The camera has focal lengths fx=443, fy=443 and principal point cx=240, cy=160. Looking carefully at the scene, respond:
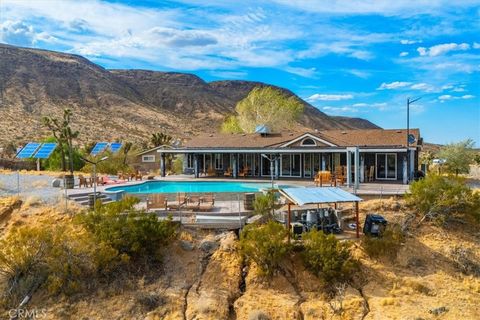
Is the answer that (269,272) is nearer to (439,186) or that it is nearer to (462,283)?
Answer: (462,283)

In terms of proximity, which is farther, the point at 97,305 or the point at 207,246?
the point at 207,246

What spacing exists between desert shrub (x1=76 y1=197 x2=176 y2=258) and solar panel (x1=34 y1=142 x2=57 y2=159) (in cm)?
2217

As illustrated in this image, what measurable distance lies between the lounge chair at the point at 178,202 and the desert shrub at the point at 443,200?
1011cm

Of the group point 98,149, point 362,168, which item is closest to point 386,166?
point 362,168

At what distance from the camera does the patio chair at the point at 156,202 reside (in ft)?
62.4

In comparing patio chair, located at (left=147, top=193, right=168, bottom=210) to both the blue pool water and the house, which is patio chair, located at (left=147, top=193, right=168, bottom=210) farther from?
the house

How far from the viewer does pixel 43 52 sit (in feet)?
375

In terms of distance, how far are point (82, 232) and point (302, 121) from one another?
108 meters

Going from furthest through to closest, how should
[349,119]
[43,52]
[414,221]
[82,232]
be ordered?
[349,119] → [43,52] → [414,221] → [82,232]

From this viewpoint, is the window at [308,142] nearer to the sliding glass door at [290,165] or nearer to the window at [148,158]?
the sliding glass door at [290,165]

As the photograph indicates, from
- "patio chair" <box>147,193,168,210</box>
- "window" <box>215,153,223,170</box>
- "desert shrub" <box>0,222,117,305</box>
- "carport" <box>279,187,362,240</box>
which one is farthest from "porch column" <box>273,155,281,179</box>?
"desert shrub" <box>0,222,117,305</box>

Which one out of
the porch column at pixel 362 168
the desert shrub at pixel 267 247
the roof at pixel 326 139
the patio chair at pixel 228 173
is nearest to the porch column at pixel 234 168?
the patio chair at pixel 228 173

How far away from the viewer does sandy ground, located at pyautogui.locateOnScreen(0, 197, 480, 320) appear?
13.5m

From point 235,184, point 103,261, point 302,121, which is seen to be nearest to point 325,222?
point 103,261
